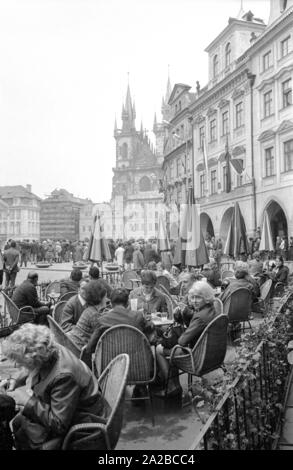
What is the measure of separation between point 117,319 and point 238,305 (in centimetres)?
350

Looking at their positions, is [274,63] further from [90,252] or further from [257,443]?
[257,443]

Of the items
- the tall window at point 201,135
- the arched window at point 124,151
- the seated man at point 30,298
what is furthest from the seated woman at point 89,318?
the arched window at point 124,151

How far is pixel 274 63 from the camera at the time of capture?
24734mm

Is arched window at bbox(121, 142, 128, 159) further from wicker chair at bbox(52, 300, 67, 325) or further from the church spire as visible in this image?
wicker chair at bbox(52, 300, 67, 325)

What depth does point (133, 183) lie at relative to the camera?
4604 inches

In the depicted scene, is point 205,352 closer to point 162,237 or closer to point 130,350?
point 130,350

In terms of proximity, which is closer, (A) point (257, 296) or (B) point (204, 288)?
(B) point (204, 288)

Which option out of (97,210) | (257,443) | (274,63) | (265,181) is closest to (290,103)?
(274,63)

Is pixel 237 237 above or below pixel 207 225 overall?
below

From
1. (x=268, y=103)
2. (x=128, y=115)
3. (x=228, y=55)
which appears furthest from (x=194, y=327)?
(x=128, y=115)

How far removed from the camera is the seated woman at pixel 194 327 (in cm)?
489

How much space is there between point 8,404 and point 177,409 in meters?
2.59

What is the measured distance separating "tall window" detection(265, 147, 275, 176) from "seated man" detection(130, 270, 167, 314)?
67.0ft

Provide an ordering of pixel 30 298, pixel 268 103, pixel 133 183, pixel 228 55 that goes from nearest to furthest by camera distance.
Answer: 1. pixel 30 298
2. pixel 268 103
3. pixel 228 55
4. pixel 133 183
